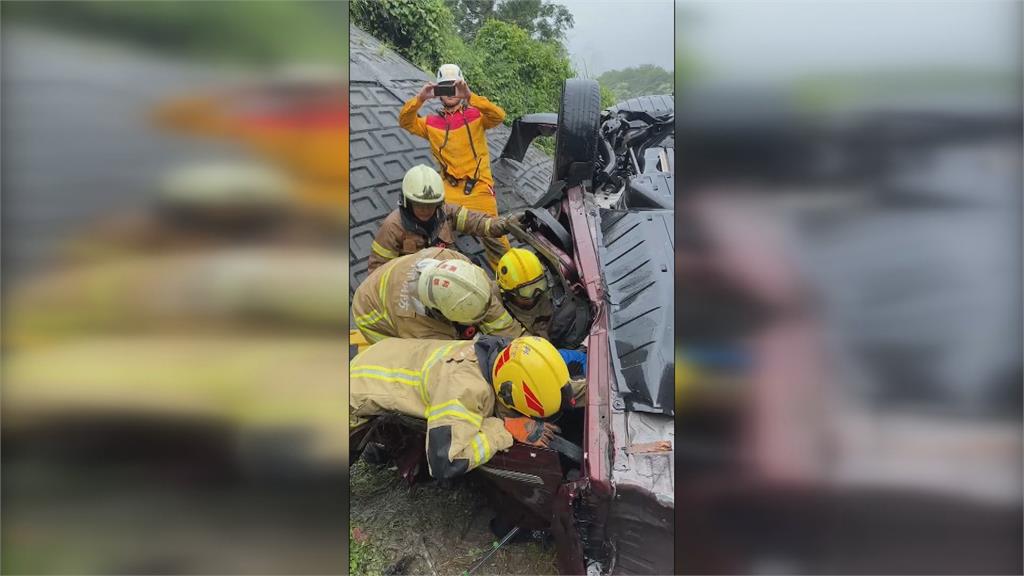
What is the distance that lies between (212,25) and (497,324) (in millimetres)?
2542

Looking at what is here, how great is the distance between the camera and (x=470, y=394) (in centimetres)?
250

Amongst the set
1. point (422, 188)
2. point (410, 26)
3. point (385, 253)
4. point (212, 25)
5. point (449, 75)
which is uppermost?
point (410, 26)

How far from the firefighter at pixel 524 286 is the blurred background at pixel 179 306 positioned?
93.5 inches

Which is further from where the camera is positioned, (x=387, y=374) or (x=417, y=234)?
(x=417, y=234)

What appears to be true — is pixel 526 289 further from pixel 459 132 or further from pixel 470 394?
pixel 459 132

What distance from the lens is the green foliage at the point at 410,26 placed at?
28.9 feet

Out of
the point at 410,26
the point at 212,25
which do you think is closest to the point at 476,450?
the point at 212,25

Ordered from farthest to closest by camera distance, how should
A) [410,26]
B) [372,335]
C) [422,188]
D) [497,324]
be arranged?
[410,26], [422,188], [372,335], [497,324]

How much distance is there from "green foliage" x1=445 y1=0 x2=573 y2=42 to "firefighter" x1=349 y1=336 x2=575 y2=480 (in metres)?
10.5

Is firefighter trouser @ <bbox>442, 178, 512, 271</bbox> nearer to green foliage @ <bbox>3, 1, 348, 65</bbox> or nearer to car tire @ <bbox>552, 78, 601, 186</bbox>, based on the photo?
car tire @ <bbox>552, 78, 601, 186</bbox>

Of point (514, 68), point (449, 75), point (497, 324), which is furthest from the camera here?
point (514, 68)

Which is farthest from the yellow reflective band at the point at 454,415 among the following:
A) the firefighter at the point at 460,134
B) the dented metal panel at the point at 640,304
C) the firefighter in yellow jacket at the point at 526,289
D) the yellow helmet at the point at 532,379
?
the firefighter at the point at 460,134

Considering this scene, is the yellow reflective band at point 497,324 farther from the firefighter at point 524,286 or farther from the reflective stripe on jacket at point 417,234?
the reflective stripe on jacket at point 417,234

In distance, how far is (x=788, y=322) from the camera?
939mm
